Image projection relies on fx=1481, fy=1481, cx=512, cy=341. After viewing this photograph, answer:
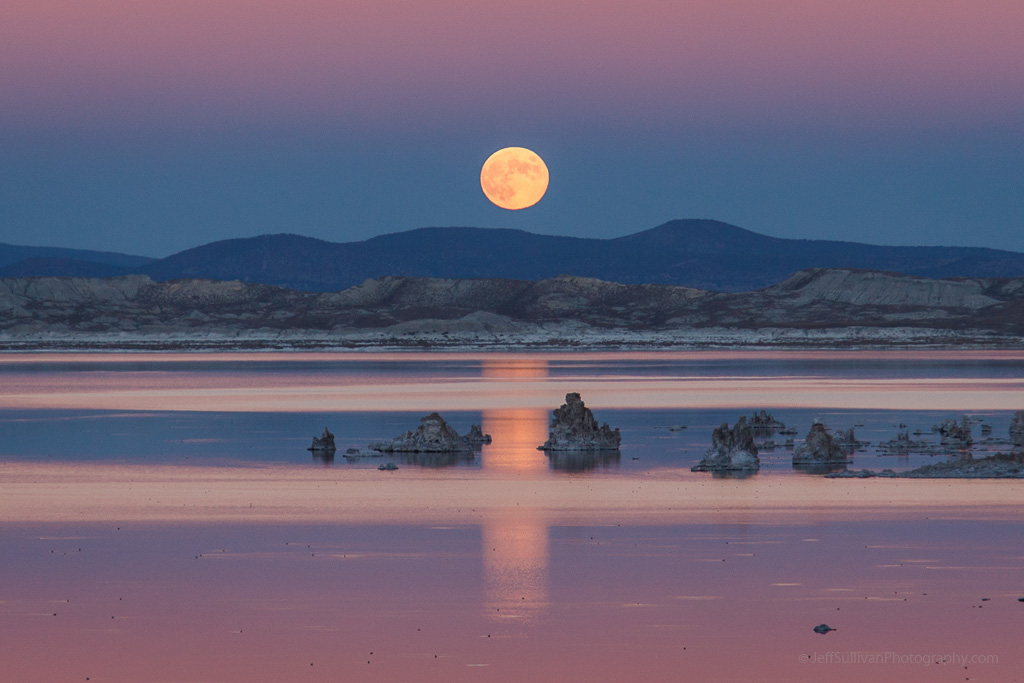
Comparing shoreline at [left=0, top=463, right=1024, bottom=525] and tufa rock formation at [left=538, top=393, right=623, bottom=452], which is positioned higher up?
tufa rock formation at [left=538, top=393, right=623, bottom=452]

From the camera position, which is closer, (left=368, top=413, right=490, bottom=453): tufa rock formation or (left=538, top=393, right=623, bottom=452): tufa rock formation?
(left=368, top=413, right=490, bottom=453): tufa rock formation

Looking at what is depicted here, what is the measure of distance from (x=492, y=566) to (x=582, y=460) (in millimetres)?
13130

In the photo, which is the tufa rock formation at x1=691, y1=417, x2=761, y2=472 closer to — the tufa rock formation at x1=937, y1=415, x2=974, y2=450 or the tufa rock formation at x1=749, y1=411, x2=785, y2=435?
the tufa rock formation at x1=937, y1=415, x2=974, y2=450

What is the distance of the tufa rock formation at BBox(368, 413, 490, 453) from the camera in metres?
30.7

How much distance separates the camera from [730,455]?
26.9 meters

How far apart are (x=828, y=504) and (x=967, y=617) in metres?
8.16

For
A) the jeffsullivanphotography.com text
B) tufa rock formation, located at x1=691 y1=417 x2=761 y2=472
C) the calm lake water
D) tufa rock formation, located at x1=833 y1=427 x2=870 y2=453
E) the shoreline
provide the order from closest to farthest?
1. the jeffsullivanphotography.com text
2. the calm lake water
3. the shoreline
4. tufa rock formation, located at x1=691 y1=417 x2=761 y2=472
5. tufa rock formation, located at x1=833 y1=427 x2=870 y2=453

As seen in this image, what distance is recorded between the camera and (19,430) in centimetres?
3772

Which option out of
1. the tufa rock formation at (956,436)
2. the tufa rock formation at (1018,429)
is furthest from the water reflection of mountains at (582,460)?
the tufa rock formation at (1018,429)

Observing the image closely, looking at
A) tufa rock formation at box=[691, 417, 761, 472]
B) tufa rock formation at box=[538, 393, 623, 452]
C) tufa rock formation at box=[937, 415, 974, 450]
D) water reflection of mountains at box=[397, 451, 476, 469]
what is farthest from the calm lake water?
tufa rock formation at box=[937, 415, 974, 450]

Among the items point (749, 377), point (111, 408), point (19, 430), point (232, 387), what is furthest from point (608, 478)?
point (749, 377)

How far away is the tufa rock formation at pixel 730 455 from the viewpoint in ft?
87.7

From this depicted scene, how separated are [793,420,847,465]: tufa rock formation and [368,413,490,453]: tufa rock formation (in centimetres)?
724

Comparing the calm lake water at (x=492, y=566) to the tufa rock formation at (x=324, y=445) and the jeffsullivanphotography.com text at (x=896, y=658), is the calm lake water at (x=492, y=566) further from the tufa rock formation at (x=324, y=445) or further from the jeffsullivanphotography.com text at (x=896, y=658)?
the tufa rock formation at (x=324, y=445)
